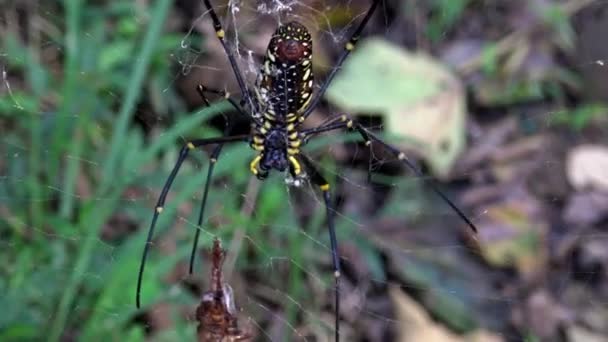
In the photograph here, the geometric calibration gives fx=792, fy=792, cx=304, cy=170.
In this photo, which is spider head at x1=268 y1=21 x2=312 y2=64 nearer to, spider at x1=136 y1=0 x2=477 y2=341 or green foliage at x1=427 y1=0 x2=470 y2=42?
spider at x1=136 y1=0 x2=477 y2=341

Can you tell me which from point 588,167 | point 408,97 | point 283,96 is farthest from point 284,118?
point 588,167

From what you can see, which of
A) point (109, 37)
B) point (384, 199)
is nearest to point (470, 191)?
point (384, 199)

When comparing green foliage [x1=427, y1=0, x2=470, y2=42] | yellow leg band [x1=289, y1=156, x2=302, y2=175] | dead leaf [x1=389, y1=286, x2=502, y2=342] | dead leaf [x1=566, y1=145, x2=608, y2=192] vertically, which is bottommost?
dead leaf [x1=389, y1=286, x2=502, y2=342]

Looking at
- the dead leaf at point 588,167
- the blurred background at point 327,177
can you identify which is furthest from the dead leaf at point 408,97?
the dead leaf at point 588,167

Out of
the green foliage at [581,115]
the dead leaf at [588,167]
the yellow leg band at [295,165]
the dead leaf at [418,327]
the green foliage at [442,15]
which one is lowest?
the dead leaf at [418,327]

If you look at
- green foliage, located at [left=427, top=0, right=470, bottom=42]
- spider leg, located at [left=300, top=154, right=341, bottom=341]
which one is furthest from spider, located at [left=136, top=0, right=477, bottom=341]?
green foliage, located at [left=427, top=0, right=470, bottom=42]

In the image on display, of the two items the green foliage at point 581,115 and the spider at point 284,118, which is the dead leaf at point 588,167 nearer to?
the green foliage at point 581,115

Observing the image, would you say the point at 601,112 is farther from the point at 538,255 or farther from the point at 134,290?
the point at 134,290

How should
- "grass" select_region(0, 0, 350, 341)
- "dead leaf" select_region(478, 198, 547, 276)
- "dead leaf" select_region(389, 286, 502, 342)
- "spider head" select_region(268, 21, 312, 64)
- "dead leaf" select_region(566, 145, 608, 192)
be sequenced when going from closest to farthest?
"spider head" select_region(268, 21, 312, 64), "grass" select_region(0, 0, 350, 341), "dead leaf" select_region(389, 286, 502, 342), "dead leaf" select_region(478, 198, 547, 276), "dead leaf" select_region(566, 145, 608, 192)
